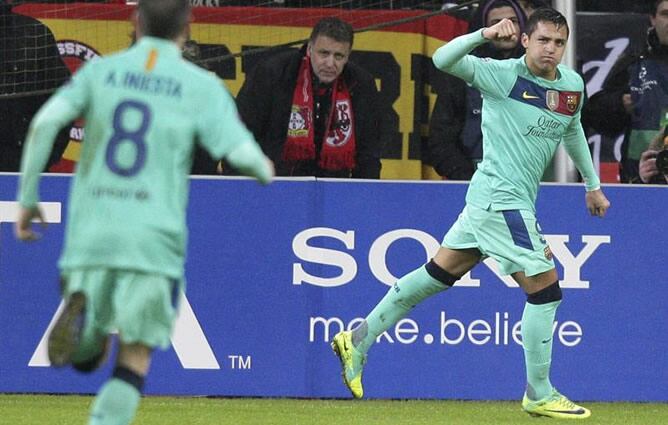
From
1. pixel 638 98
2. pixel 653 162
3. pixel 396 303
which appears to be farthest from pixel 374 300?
pixel 638 98

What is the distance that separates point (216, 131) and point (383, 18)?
5913mm

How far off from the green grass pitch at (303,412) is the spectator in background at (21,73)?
7.56ft

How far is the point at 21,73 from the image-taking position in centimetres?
1100

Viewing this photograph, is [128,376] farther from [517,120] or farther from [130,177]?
[517,120]

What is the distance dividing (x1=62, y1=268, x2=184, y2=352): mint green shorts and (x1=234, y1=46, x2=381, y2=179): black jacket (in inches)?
171

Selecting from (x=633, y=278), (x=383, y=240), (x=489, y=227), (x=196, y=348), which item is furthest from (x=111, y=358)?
(x=633, y=278)

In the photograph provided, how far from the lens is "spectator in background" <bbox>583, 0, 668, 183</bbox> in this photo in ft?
33.8

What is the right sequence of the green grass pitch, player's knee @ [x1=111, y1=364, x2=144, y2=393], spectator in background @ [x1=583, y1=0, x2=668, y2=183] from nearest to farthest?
player's knee @ [x1=111, y1=364, x2=144, y2=393], the green grass pitch, spectator in background @ [x1=583, y1=0, x2=668, y2=183]

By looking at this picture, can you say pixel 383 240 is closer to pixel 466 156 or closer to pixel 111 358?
pixel 466 156

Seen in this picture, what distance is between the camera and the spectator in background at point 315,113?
32.8 ft

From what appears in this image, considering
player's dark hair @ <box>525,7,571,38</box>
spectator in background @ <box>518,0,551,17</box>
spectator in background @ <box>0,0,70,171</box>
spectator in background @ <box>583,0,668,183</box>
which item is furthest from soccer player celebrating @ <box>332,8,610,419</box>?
spectator in background @ <box>0,0,70,171</box>

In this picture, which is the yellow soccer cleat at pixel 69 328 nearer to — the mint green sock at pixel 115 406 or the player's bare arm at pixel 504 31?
the mint green sock at pixel 115 406

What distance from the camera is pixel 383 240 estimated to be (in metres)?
9.52

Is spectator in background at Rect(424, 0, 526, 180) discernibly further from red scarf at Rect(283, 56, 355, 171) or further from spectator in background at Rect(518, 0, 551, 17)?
red scarf at Rect(283, 56, 355, 171)
